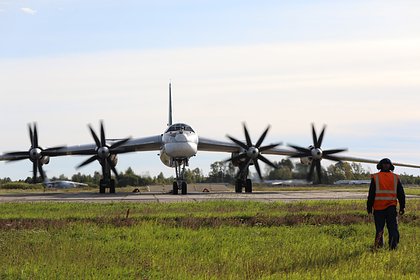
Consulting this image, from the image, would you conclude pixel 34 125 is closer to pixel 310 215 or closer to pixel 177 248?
pixel 310 215

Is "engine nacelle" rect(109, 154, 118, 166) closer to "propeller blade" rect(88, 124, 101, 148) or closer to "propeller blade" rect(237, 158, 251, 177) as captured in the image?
"propeller blade" rect(88, 124, 101, 148)

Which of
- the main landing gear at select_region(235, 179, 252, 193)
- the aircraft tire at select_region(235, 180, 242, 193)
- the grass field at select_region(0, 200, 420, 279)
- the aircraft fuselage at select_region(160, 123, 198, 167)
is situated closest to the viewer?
the grass field at select_region(0, 200, 420, 279)

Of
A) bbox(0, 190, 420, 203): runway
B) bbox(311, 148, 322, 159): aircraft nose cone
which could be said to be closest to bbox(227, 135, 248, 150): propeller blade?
bbox(311, 148, 322, 159): aircraft nose cone

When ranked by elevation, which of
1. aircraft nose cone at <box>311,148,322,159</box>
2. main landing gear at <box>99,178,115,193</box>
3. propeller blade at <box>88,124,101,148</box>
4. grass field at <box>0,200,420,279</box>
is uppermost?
propeller blade at <box>88,124,101,148</box>

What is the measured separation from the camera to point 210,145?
4697cm

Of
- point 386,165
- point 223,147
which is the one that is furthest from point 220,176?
point 386,165

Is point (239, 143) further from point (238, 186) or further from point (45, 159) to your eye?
point (45, 159)

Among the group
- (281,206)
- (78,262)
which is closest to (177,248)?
(78,262)

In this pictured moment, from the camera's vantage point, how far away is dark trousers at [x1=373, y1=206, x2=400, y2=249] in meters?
12.3

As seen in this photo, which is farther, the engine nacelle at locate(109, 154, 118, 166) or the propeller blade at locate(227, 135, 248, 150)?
the engine nacelle at locate(109, 154, 118, 166)

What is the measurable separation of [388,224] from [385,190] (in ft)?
2.06

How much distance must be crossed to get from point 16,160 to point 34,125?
3125 millimetres

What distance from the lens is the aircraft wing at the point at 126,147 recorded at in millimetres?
46250

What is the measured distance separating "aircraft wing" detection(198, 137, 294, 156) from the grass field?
88.0 ft
